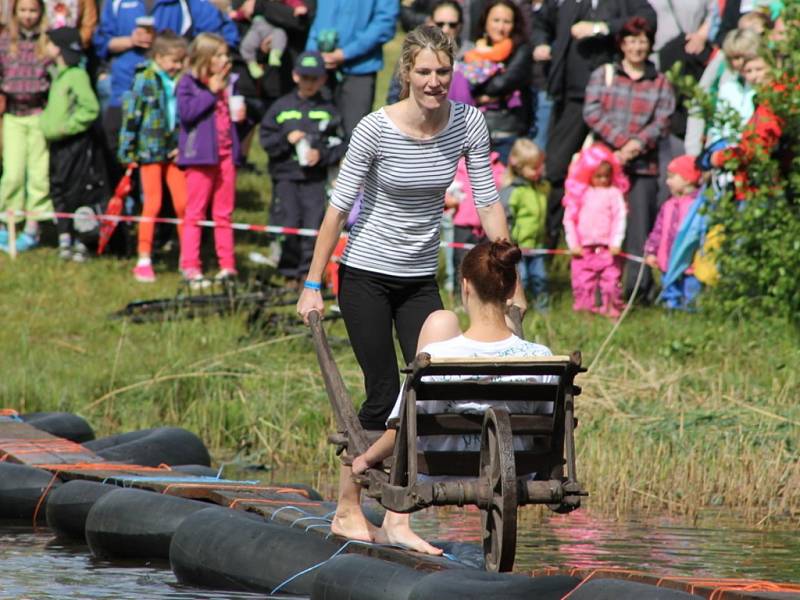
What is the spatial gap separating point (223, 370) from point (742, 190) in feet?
14.0

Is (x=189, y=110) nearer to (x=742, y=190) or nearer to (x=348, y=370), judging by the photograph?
(x=348, y=370)

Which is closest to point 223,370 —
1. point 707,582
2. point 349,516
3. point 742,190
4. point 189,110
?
point 189,110

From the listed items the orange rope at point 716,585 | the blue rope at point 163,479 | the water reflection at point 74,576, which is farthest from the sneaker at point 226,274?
the orange rope at point 716,585

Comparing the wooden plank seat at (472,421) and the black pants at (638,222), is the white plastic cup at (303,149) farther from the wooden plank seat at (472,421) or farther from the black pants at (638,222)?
the wooden plank seat at (472,421)

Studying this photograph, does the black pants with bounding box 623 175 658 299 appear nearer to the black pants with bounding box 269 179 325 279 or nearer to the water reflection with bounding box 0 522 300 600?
the black pants with bounding box 269 179 325 279

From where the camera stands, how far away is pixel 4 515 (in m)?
11.0

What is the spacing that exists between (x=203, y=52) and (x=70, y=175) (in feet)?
7.04

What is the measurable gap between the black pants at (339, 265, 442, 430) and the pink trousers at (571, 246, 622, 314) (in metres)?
7.59

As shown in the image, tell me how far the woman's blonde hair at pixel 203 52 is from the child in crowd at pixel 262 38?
4.29ft

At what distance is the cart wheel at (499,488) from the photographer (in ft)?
24.1

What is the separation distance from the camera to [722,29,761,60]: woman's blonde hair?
14831mm

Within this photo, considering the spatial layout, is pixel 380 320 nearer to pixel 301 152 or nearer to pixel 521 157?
pixel 521 157

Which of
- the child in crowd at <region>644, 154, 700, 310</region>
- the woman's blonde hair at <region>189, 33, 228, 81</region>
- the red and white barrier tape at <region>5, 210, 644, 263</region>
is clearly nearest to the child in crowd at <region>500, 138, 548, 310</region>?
the red and white barrier tape at <region>5, 210, 644, 263</region>

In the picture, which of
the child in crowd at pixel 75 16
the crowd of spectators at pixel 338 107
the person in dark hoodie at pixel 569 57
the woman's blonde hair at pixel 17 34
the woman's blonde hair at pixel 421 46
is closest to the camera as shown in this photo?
the woman's blonde hair at pixel 421 46
